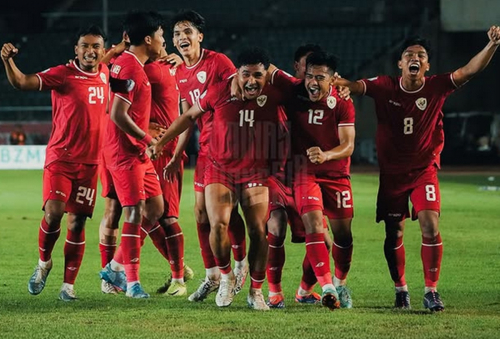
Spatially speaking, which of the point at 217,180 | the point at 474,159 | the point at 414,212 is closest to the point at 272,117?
the point at 217,180

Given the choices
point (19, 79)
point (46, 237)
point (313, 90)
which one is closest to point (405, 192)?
point (313, 90)

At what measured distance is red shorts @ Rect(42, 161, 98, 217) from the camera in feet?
32.1

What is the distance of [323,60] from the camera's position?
9.02 meters

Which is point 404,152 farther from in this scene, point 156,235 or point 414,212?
point 156,235

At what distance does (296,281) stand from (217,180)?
2.23 m

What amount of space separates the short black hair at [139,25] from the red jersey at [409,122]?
6.93 ft

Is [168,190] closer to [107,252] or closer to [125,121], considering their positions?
[107,252]

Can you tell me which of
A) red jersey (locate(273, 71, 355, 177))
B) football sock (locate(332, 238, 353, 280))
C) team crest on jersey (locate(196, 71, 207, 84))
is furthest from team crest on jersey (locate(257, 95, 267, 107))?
football sock (locate(332, 238, 353, 280))

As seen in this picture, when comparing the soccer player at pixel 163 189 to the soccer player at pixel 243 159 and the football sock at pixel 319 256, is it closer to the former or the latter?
the soccer player at pixel 243 159

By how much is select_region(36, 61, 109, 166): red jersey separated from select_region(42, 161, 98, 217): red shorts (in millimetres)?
67

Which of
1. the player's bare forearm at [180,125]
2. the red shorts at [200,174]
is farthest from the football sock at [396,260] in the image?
the player's bare forearm at [180,125]

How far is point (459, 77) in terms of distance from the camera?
9180 millimetres

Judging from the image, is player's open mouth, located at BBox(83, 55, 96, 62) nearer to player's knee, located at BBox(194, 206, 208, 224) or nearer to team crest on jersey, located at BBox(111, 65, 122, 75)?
team crest on jersey, located at BBox(111, 65, 122, 75)

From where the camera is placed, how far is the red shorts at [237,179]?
9094mm
